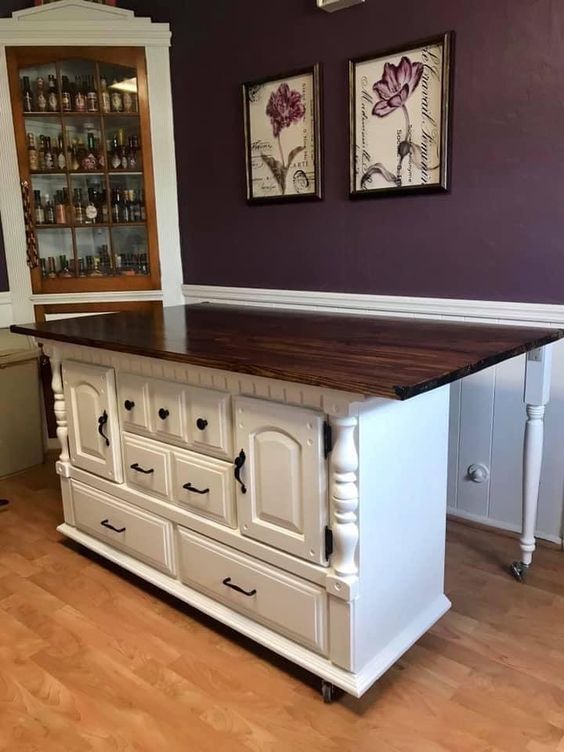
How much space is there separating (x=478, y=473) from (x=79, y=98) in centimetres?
260

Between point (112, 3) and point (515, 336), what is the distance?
2.70 m

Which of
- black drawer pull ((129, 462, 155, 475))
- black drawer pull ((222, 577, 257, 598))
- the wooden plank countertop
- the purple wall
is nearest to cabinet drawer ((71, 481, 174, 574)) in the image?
black drawer pull ((129, 462, 155, 475))

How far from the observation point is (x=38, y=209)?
3328mm

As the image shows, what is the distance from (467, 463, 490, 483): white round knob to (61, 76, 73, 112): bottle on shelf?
8.42 feet

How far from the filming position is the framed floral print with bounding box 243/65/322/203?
2662mm

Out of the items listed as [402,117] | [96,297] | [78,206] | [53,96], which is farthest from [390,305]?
[53,96]

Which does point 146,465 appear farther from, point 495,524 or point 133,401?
point 495,524

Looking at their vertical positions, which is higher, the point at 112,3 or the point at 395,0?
the point at 112,3

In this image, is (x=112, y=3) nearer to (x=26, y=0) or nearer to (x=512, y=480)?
(x=26, y=0)

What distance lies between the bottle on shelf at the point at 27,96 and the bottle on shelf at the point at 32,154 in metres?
0.12

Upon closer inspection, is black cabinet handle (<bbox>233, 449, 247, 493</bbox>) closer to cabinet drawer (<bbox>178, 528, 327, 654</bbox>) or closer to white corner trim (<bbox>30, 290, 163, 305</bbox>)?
cabinet drawer (<bbox>178, 528, 327, 654</bbox>)

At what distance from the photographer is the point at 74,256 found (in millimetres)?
3422

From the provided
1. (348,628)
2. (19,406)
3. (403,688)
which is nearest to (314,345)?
(348,628)

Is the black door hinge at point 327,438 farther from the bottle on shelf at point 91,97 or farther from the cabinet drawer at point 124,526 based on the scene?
the bottle on shelf at point 91,97
